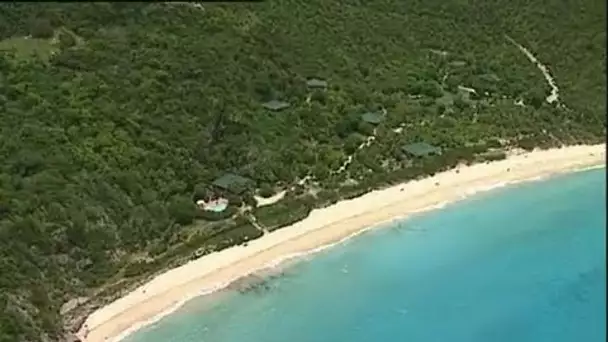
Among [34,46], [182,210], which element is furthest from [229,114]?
[34,46]

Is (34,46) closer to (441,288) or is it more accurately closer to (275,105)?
(275,105)

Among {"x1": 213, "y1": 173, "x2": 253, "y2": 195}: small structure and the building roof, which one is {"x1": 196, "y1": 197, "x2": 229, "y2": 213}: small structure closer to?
{"x1": 213, "y1": 173, "x2": 253, "y2": 195}: small structure

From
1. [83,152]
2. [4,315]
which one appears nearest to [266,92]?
[83,152]

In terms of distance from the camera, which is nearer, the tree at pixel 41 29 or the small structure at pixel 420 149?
the tree at pixel 41 29

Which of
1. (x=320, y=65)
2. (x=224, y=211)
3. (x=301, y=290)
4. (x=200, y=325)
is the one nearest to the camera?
(x=200, y=325)

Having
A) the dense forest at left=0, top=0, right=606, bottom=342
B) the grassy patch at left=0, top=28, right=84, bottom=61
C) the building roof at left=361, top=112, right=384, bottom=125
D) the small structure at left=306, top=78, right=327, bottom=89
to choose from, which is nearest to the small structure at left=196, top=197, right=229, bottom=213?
the dense forest at left=0, top=0, right=606, bottom=342

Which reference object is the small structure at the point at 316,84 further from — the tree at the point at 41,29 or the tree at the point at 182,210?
the tree at the point at 41,29

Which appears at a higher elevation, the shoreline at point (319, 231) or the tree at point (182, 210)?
the tree at point (182, 210)

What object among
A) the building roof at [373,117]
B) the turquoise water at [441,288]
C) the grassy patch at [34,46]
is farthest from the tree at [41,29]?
the building roof at [373,117]

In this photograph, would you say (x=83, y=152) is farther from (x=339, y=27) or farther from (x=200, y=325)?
(x=339, y=27)
